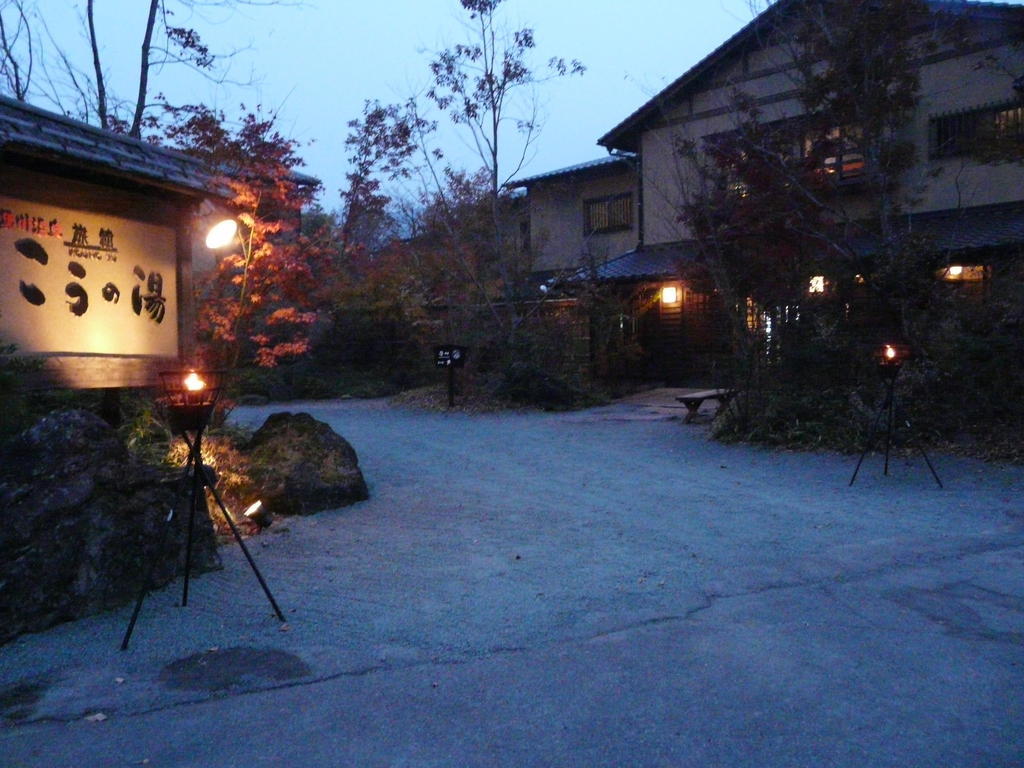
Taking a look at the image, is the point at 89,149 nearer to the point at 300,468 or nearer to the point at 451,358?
the point at 300,468

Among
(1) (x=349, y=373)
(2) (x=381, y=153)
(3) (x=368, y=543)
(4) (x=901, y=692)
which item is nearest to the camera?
(4) (x=901, y=692)

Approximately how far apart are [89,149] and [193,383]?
2.68 metres

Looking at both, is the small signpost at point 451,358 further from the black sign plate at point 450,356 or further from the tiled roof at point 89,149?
the tiled roof at point 89,149

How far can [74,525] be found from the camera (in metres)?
5.03

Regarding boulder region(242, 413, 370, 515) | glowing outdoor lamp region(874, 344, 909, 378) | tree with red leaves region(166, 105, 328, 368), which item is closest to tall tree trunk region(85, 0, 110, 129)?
tree with red leaves region(166, 105, 328, 368)

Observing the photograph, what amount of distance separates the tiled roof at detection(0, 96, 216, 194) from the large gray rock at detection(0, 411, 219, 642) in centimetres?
202

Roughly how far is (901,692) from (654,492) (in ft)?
16.5

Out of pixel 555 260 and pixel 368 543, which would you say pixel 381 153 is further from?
pixel 368 543

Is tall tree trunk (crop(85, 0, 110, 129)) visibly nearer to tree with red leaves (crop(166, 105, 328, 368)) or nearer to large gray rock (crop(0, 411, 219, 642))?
tree with red leaves (crop(166, 105, 328, 368))

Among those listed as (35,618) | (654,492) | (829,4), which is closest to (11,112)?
(35,618)

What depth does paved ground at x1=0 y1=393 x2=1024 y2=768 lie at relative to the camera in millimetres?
3574

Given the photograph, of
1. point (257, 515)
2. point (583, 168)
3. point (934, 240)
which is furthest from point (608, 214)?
point (257, 515)

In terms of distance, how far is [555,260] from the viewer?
1006 inches

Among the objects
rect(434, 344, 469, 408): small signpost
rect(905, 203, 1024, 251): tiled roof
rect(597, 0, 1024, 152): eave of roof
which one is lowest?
rect(434, 344, 469, 408): small signpost
